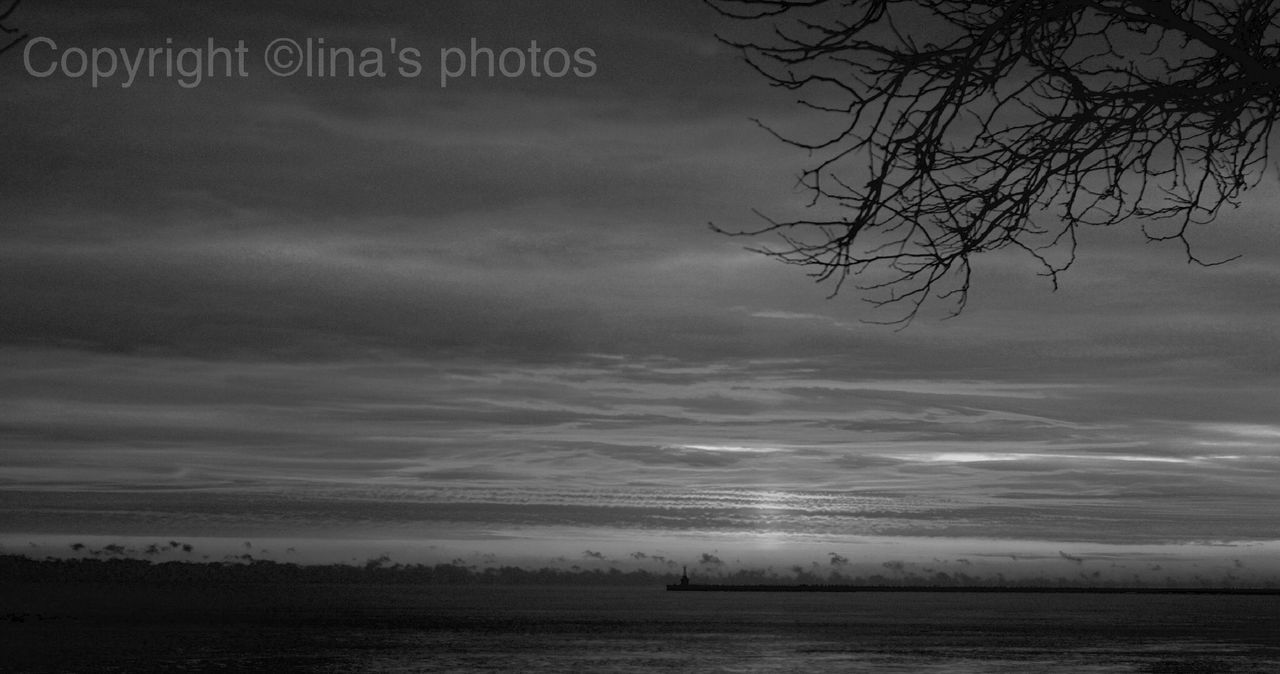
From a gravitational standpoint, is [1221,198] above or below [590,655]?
above

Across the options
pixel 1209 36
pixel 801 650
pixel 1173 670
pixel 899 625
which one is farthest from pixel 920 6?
pixel 899 625

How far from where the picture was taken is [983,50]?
466 centimetres

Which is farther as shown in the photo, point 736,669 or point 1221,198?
point 736,669

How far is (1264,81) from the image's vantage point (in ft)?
14.4

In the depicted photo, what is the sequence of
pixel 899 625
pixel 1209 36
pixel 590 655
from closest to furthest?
pixel 1209 36 < pixel 590 655 < pixel 899 625

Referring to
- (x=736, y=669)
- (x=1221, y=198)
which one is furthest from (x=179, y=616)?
(x=1221, y=198)

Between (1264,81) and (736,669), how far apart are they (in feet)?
170

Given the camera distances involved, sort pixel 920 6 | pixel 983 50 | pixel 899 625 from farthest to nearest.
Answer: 1. pixel 899 625
2. pixel 920 6
3. pixel 983 50

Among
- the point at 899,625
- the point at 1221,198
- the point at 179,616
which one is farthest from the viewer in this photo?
the point at 179,616

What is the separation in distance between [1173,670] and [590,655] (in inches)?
1065

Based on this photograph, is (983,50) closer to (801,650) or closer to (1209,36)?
(1209,36)

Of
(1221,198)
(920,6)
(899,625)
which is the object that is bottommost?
(899,625)

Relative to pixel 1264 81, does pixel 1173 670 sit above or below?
below

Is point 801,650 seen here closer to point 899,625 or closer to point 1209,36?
point 899,625
